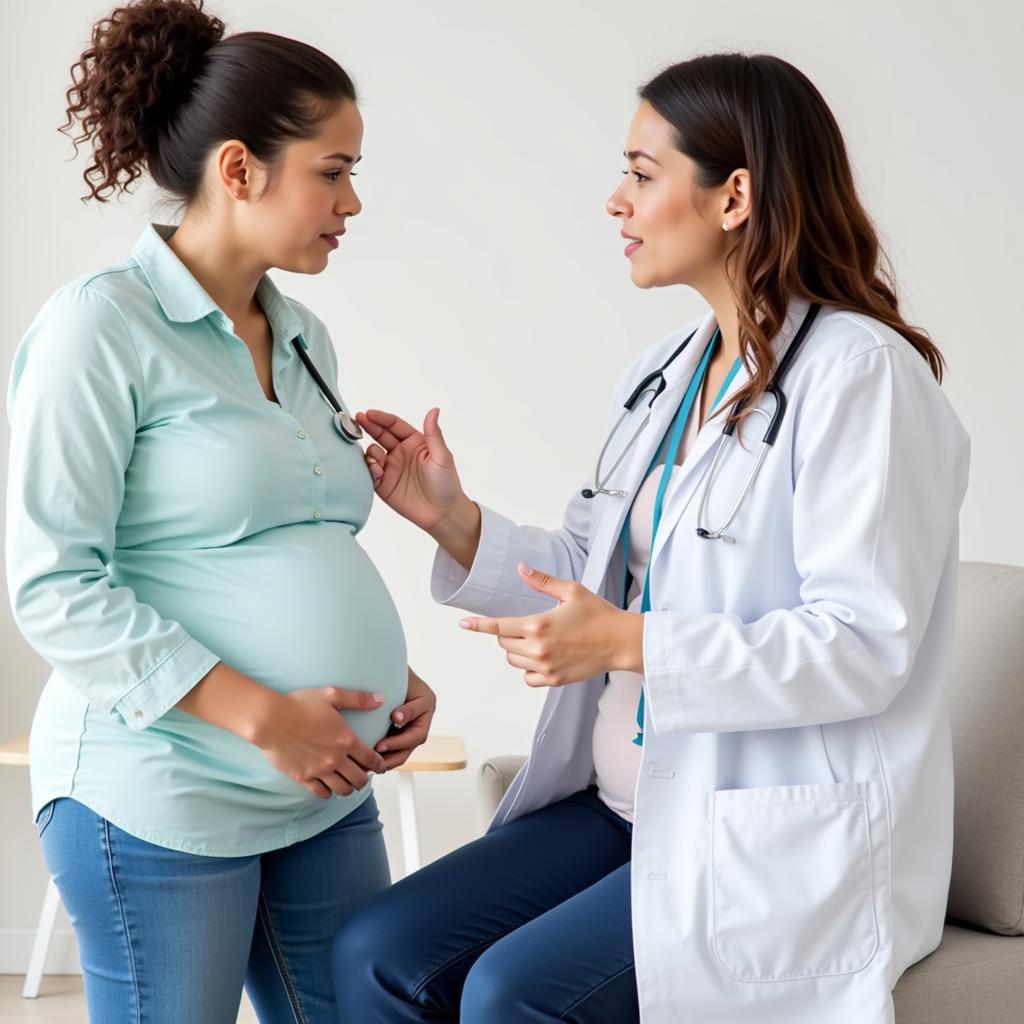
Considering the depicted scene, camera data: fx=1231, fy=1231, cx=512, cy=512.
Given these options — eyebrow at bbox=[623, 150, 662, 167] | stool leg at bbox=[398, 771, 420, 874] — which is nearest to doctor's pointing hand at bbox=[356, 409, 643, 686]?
eyebrow at bbox=[623, 150, 662, 167]

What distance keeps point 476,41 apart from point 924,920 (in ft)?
7.32

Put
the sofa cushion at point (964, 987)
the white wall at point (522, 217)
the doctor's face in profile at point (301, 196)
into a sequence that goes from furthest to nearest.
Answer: the white wall at point (522, 217), the doctor's face in profile at point (301, 196), the sofa cushion at point (964, 987)

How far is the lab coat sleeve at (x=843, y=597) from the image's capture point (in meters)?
1.32

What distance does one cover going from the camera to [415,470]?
1.80 metres

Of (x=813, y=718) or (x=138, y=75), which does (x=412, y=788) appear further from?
(x=138, y=75)

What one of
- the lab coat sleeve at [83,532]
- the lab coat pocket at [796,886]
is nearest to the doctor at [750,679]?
the lab coat pocket at [796,886]

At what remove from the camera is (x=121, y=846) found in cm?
130

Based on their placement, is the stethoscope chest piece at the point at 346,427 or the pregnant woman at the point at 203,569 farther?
the stethoscope chest piece at the point at 346,427

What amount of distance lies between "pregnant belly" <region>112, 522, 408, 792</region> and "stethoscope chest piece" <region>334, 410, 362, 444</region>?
149 mm

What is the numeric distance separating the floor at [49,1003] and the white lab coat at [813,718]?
180 centimetres

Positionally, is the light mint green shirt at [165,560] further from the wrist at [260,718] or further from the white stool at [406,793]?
the white stool at [406,793]

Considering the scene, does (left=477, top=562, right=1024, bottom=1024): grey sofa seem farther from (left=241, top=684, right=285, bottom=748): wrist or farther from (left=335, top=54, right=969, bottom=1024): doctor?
(left=241, top=684, right=285, bottom=748): wrist

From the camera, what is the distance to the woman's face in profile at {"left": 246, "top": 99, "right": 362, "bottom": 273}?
57.4 inches

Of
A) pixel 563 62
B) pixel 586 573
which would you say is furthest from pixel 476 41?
pixel 586 573
